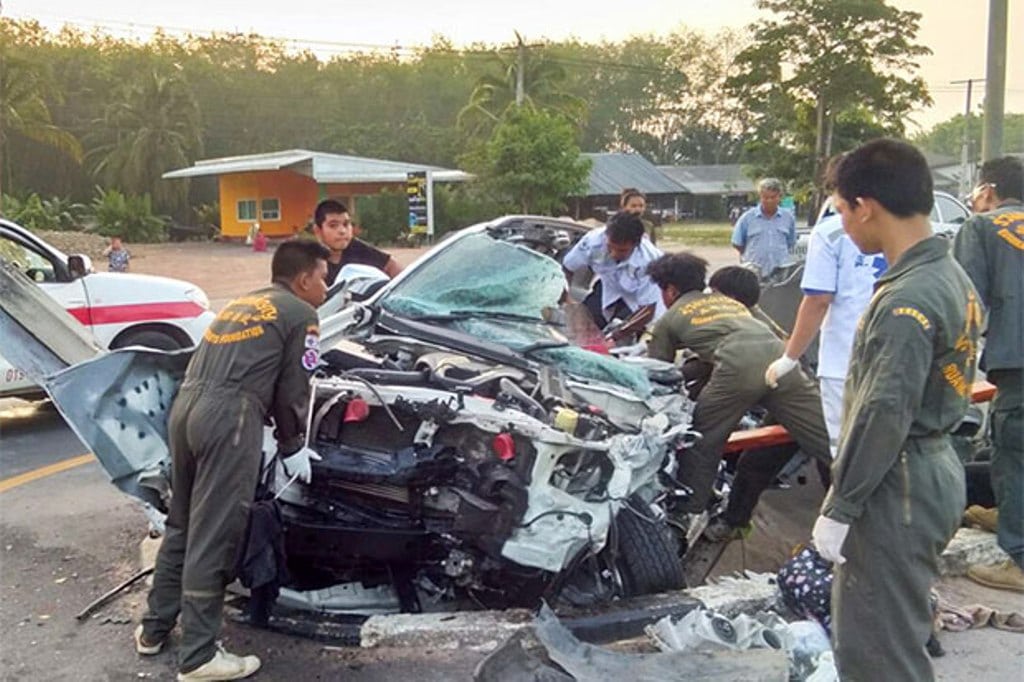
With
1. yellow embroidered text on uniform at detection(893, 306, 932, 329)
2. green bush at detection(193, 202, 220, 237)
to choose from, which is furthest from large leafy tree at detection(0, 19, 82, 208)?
yellow embroidered text on uniform at detection(893, 306, 932, 329)

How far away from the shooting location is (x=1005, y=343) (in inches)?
169

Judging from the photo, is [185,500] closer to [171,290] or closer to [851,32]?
[171,290]

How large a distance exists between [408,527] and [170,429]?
3.41 ft

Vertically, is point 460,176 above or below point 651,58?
below

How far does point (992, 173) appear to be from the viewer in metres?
4.73

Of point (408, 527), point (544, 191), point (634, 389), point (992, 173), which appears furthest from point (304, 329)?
point (544, 191)

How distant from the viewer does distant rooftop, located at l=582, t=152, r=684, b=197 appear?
1965 inches

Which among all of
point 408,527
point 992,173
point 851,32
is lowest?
point 408,527

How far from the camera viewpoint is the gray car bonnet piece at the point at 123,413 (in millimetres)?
3982

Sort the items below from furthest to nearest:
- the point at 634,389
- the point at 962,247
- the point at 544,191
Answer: the point at 544,191 → the point at 962,247 → the point at 634,389

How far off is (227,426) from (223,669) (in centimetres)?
95

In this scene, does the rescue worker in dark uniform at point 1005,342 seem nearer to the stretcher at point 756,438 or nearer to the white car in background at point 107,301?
the stretcher at point 756,438

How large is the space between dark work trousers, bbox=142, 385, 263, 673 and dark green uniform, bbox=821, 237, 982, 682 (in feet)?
7.21

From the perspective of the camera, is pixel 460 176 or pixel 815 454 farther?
pixel 460 176
